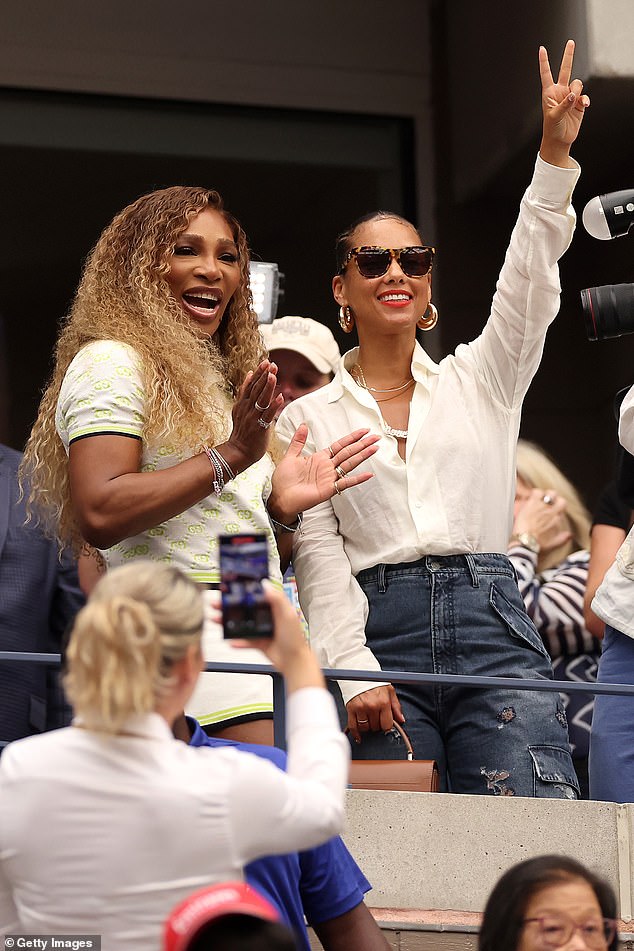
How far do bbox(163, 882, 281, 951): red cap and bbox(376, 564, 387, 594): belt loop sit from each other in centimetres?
189

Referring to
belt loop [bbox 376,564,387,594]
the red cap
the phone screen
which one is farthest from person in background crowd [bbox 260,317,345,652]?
→ the red cap

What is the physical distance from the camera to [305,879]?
2.94 metres

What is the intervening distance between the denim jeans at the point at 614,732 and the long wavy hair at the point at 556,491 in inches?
63.1

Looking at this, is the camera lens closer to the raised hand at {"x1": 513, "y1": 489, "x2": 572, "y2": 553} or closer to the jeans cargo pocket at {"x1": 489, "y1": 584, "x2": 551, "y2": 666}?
the jeans cargo pocket at {"x1": 489, "y1": 584, "x2": 551, "y2": 666}

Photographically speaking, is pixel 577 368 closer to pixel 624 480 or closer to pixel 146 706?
pixel 624 480

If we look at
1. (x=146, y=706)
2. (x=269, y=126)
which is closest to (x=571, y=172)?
(x=146, y=706)

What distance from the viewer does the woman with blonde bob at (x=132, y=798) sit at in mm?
2256

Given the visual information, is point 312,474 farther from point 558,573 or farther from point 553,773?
point 558,573

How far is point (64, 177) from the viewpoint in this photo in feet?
25.7

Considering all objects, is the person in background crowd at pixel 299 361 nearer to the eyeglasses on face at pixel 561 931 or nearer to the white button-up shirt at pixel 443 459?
the white button-up shirt at pixel 443 459

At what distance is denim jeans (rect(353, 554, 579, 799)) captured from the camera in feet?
12.6

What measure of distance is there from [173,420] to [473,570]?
3.16ft

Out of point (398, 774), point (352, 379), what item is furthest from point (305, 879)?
point (352, 379)

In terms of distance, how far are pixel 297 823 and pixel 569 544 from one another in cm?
360
